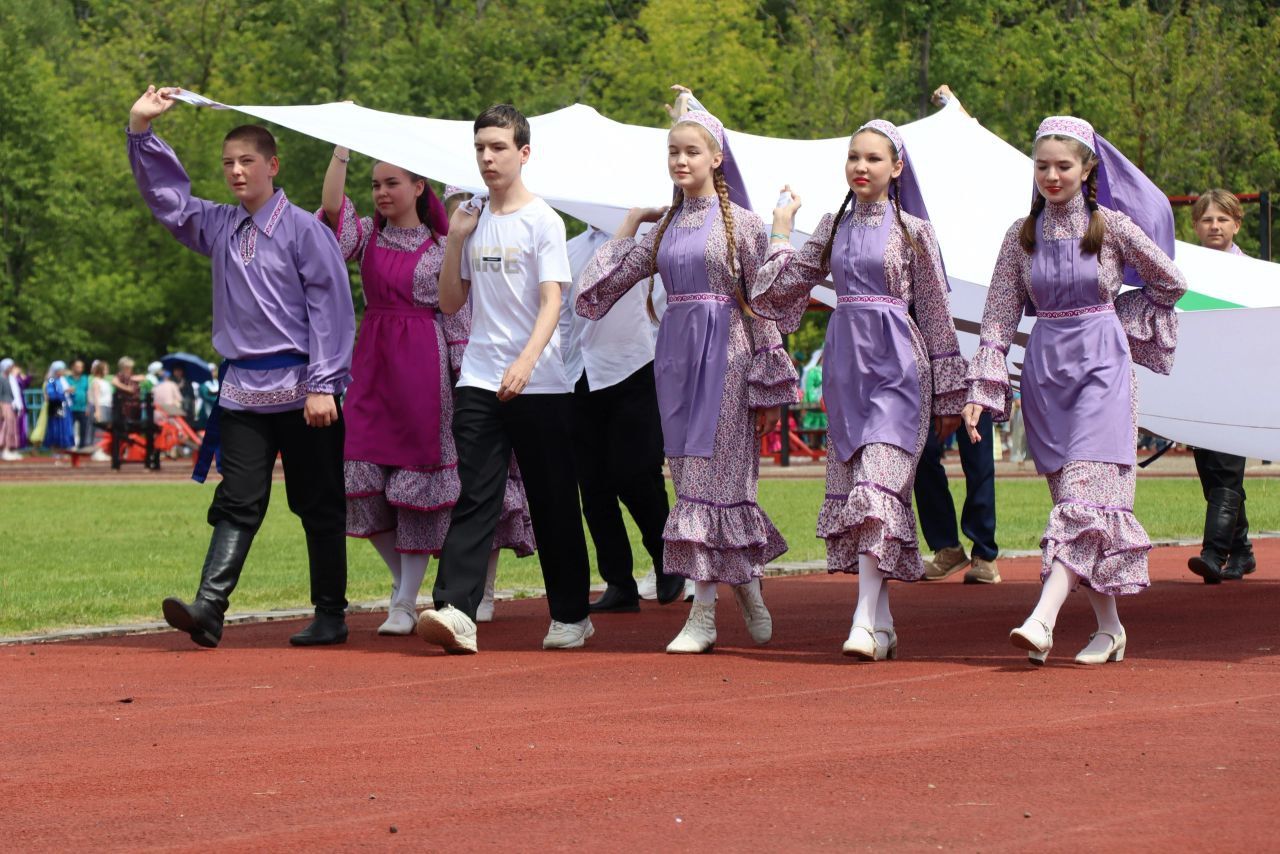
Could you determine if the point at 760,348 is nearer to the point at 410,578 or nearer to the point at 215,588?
the point at 410,578

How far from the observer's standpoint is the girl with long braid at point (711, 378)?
7699mm

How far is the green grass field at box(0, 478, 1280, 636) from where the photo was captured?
10.3 metres

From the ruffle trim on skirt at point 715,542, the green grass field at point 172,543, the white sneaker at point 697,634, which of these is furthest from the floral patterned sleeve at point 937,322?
the green grass field at point 172,543

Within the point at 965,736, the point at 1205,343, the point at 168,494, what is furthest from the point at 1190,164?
the point at 965,736

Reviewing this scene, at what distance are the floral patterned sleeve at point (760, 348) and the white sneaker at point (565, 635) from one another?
1.17m

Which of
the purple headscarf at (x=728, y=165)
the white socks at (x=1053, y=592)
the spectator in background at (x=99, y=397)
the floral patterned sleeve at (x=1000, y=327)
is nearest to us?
the white socks at (x=1053, y=592)

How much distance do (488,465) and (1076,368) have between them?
2.26 m

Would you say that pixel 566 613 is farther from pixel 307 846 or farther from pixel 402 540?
pixel 307 846

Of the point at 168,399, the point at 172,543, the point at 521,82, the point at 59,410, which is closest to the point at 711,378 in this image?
the point at 172,543

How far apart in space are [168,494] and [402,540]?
47.1 ft

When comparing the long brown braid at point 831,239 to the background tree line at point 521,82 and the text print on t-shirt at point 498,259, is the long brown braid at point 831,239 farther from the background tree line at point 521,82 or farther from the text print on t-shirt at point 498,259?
the background tree line at point 521,82

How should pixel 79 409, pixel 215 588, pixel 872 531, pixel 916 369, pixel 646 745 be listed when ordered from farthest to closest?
pixel 79 409
pixel 215 588
pixel 916 369
pixel 872 531
pixel 646 745

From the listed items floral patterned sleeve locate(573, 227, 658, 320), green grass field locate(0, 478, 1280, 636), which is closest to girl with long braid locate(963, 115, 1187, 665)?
floral patterned sleeve locate(573, 227, 658, 320)

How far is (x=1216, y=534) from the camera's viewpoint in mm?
10562
